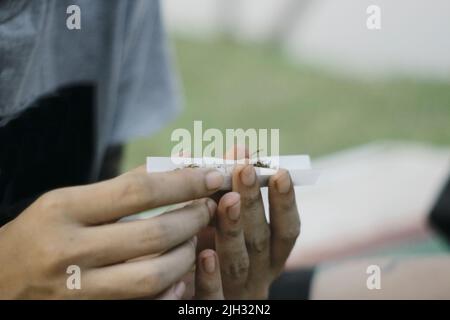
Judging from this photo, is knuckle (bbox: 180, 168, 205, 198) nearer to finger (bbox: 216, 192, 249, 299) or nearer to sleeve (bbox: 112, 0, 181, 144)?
finger (bbox: 216, 192, 249, 299)

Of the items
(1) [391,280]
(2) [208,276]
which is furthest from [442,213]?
(2) [208,276]

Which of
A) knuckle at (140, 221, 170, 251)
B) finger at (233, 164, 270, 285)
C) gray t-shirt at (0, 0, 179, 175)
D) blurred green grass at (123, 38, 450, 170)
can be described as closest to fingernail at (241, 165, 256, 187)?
finger at (233, 164, 270, 285)

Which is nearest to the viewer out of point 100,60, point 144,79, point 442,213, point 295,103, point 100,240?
point 100,240

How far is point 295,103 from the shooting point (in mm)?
2348

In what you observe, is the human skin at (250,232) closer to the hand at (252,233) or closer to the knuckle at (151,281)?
the hand at (252,233)

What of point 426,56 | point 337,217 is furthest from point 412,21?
point 337,217

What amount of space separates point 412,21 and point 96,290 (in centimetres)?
223

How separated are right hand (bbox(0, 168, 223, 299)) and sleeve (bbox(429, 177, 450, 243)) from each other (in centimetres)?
82

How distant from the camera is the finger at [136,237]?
0.59 meters

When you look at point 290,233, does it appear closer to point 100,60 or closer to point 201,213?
point 201,213

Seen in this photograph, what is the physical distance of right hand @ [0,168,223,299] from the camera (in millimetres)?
582

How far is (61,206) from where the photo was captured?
0.58 meters

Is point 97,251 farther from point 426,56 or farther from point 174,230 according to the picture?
point 426,56

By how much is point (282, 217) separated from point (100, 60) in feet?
1.19
